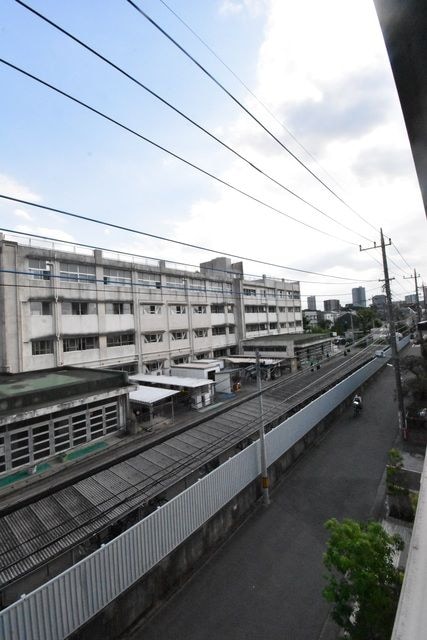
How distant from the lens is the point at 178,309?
32.8 meters

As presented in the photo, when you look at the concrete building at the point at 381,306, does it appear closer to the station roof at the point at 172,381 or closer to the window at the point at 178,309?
the window at the point at 178,309

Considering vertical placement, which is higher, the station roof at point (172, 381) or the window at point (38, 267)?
the window at point (38, 267)

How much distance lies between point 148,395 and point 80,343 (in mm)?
7122

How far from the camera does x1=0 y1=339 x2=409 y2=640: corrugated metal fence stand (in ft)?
21.1

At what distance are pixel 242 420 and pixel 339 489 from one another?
196 inches

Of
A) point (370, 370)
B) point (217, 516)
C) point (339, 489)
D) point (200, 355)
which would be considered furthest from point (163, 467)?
point (370, 370)

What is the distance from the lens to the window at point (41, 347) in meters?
21.8

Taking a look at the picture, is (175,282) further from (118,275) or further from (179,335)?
(118,275)

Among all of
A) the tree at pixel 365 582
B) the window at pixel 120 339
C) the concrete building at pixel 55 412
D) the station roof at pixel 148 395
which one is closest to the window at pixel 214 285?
the window at pixel 120 339

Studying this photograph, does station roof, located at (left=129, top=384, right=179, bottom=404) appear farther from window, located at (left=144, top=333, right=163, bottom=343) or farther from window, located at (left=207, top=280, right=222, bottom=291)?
window, located at (left=207, top=280, right=222, bottom=291)

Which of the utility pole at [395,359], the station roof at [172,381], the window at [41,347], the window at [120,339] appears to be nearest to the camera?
the utility pole at [395,359]

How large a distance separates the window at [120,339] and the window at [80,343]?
1.27 meters

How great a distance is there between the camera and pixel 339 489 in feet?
45.3

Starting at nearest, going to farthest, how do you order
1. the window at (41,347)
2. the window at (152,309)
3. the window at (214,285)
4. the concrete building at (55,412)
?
the concrete building at (55,412) < the window at (41,347) < the window at (152,309) < the window at (214,285)
